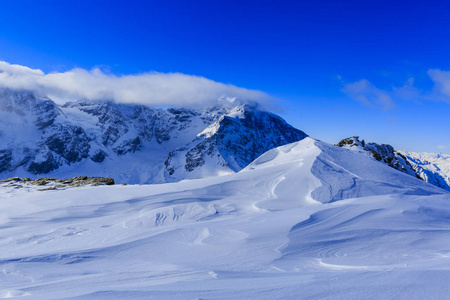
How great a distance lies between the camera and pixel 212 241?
635 cm

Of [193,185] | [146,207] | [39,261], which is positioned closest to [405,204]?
[193,185]

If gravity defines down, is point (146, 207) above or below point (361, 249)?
above

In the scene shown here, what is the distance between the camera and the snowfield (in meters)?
3.72

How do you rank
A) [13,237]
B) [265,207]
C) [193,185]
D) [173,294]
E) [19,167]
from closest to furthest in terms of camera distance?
[173,294] → [13,237] → [265,207] → [193,185] → [19,167]

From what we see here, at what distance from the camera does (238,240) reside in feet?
20.6

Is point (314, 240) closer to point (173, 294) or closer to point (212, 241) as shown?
point (212, 241)

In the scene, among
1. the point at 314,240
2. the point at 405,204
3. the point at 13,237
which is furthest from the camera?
the point at 405,204

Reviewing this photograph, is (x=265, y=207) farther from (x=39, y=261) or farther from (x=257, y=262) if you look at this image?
(x=39, y=261)

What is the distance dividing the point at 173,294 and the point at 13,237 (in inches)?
259

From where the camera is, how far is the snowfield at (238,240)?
3717 millimetres

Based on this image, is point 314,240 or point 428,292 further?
point 314,240

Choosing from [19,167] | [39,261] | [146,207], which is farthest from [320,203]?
[19,167]

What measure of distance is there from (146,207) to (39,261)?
4.47 m

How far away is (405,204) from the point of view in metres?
8.43
